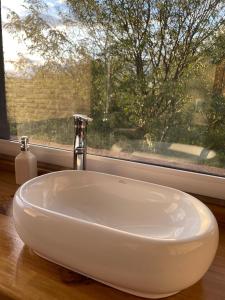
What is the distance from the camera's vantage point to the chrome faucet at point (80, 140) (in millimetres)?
819

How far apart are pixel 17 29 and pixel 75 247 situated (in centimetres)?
92

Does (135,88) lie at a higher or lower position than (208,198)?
higher

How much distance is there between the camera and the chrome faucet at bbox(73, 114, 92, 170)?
2.69 feet

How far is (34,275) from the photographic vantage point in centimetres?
53

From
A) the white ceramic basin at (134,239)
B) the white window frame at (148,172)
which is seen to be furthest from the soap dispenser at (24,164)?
the white ceramic basin at (134,239)

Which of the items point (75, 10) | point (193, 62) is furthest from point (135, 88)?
point (75, 10)

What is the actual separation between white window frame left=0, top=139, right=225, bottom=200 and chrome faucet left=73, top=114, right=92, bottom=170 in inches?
4.0

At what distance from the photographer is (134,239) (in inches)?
17.0

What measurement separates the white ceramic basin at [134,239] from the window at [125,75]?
0.80ft

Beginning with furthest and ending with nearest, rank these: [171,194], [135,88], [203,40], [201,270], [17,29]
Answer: [17,29]
[135,88]
[203,40]
[171,194]
[201,270]

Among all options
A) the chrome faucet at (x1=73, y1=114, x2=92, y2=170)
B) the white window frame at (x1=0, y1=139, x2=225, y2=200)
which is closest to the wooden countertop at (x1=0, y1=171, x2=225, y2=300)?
the white window frame at (x1=0, y1=139, x2=225, y2=200)

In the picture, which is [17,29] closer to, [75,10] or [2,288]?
[75,10]

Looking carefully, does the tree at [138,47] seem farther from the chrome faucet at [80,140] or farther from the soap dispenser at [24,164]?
the soap dispenser at [24,164]

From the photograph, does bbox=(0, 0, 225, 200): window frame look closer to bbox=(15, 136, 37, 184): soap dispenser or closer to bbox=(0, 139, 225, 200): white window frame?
bbox=(0, 139, 225, 200): white window frame
